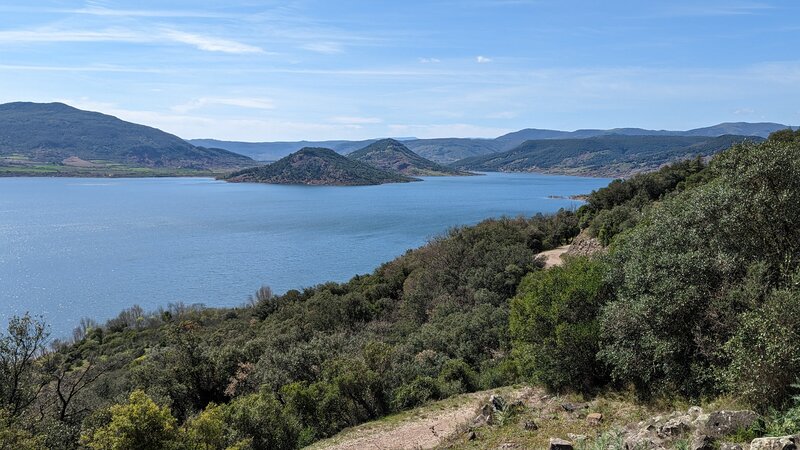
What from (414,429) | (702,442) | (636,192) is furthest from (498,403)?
(636,192)

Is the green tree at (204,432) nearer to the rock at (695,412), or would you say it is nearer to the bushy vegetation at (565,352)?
the bushy vegetation at (565,352)

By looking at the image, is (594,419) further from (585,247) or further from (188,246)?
(188,246)

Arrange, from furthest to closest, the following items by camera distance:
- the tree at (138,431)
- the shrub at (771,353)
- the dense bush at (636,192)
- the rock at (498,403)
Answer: the dense bush at (636,192) → the rock at (498,403) → the tree at (138,431) → the shrub at (771,353)

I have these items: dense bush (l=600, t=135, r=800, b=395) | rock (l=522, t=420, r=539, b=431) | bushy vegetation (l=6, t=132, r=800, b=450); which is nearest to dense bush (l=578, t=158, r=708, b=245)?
bushy vegetation (l=6, t=132, r=800, b=450)

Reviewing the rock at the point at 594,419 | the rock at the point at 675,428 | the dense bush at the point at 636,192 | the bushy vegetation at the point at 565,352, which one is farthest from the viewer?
the dense bush at the point at 636,192

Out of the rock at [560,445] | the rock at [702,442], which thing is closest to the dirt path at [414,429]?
the rock at [560,445]

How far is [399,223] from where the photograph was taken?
423 feet

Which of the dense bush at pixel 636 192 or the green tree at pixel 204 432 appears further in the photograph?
the dense bush at pixel 636 192

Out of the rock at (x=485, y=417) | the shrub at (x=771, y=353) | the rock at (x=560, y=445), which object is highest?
the shrub at (x=771, y=353)

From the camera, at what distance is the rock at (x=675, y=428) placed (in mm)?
11759

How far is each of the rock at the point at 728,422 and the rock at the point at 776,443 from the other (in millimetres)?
1512

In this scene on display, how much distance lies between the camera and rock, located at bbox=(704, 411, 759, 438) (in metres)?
11.1

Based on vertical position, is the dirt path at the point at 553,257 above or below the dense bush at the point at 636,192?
below

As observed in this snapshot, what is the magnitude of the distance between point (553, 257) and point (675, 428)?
41.4 m
